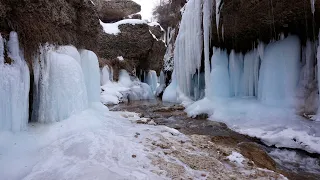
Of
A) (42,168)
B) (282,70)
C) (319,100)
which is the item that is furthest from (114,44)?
(42,168)

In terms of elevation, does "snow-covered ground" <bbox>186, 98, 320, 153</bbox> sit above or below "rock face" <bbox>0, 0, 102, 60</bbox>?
below

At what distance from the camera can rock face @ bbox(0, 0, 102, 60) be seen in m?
3.97

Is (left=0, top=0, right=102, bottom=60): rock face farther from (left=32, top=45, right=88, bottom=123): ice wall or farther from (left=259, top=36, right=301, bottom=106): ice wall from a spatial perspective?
(left=259, top=36, right=301, bottom=106): ice wall

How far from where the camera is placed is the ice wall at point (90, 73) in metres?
7.14

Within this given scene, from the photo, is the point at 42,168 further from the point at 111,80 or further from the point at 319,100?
the point at 111,80

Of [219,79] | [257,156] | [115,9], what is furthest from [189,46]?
[115,9]

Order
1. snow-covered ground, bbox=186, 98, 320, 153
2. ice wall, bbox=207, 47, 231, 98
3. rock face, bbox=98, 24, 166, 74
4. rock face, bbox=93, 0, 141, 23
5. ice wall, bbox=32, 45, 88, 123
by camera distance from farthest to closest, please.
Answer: rock face, bbox=93, 0, 141, 23 → rock face, bbox=98, 24, 166, 74 → ice wall, bbox=207, 47, 231, 98 → snow-covered ground, bbox=186, 98, 320, 153 → ice wall, bbox=32, 45, 88, 123

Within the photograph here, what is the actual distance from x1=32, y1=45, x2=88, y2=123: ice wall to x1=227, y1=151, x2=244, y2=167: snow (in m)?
3.29

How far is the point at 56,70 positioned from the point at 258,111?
18.6 feet

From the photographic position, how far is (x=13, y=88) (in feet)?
11.9

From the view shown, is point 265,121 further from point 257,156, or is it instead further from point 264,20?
point 264,20

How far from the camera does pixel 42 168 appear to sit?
2850mm

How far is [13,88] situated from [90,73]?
12.3 feet

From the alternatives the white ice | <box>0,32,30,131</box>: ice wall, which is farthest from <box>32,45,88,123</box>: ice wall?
the white ice
